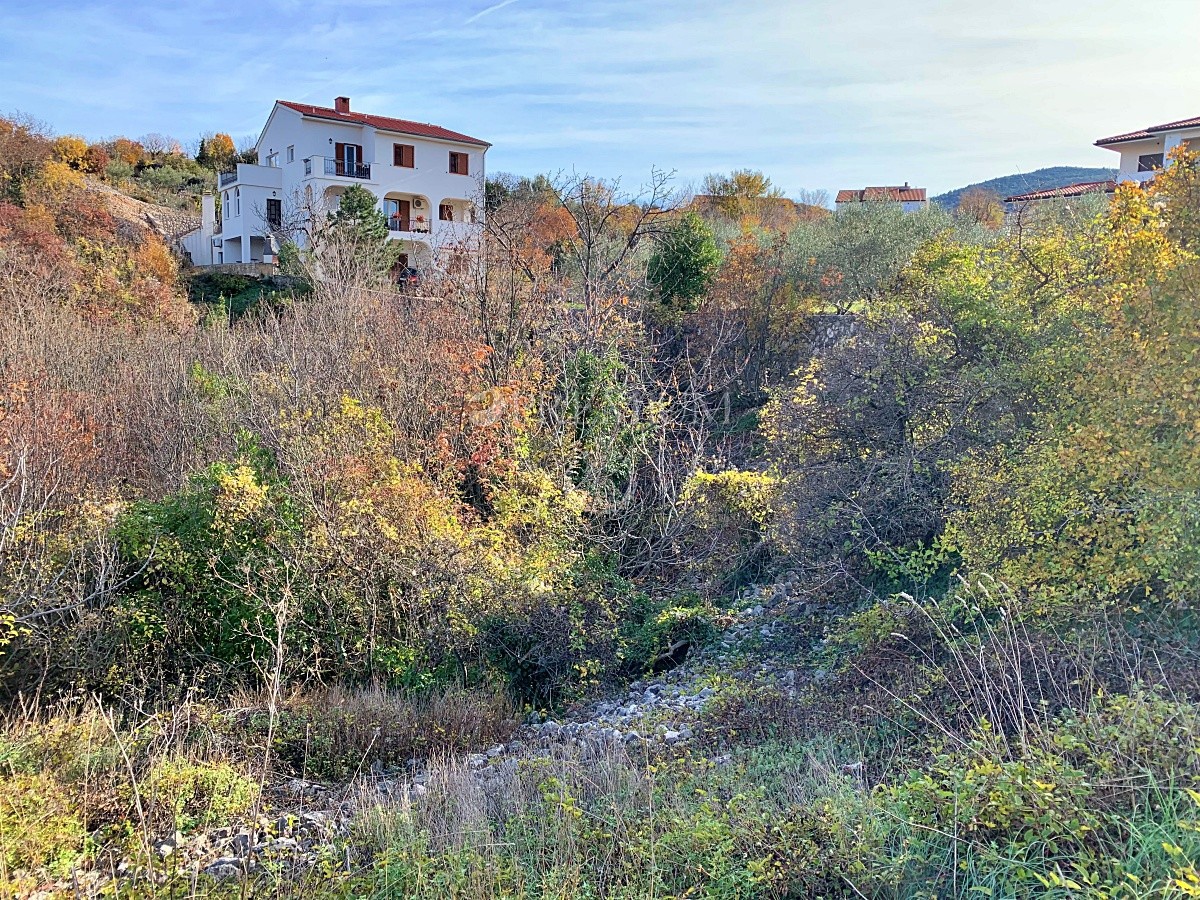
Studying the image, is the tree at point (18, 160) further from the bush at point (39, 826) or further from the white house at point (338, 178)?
the bush at point (39, 826)

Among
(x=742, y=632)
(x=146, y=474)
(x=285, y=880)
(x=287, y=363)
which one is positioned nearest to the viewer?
(x=285, y=880)

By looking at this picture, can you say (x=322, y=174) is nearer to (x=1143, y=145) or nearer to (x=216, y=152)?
(x=216, y=152)

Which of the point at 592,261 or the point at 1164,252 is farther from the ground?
the point at 592,261

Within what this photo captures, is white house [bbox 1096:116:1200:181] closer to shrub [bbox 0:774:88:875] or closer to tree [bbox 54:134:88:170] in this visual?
shrub [bbox 0:774:88:875]

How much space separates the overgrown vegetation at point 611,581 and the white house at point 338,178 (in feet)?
57.5

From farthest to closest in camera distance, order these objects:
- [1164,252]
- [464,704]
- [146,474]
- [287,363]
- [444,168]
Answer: [444,168] → [287,363] → [146,474] → [464,704] → [1164,252]

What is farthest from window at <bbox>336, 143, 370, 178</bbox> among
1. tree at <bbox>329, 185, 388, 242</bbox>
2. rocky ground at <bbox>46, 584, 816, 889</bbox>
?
rocky ground at <bbox>46, 584, 816, 889</bbox>

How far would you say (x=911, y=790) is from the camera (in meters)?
4.32

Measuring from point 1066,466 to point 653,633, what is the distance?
17.3 ft

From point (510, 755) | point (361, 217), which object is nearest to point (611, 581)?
point (510, 755)

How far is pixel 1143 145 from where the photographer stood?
32344mm

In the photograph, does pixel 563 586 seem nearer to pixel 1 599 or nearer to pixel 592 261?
pixel 1 599

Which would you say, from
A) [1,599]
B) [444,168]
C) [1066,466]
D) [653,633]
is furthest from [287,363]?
[444,168]

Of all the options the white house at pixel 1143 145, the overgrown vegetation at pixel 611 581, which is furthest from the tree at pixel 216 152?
the white house at pixel 1143 145
